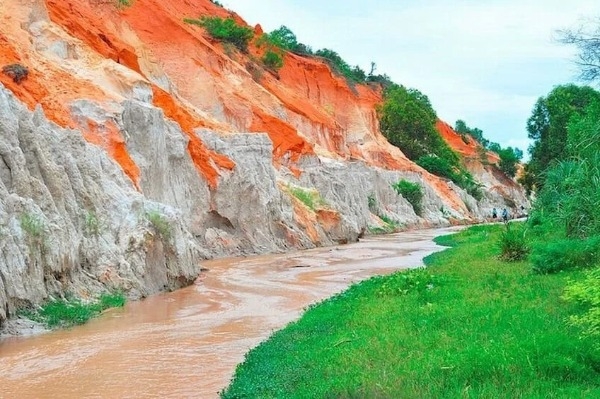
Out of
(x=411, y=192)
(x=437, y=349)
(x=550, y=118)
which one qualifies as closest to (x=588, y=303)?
(x=437, y=349)

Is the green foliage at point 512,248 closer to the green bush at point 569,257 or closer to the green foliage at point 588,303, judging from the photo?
the green bush at point 569,257

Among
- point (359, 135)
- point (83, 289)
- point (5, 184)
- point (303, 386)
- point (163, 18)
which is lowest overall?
point (303, 386)

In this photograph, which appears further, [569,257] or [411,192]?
[411,192]

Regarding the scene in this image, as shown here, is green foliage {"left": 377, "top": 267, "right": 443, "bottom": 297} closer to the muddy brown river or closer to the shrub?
the muddy brown river

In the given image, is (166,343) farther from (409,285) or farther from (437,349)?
(437,349)

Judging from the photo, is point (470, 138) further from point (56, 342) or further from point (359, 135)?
point (56, 342)

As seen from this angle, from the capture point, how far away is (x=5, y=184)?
14.9 metres

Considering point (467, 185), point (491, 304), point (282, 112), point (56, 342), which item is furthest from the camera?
point (467, 185)

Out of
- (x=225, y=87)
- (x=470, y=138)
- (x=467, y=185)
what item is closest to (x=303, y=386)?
(x=225, y=87)

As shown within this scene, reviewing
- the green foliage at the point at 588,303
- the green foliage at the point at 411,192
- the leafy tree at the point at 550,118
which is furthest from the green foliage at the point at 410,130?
the green foliage at the point at 588,303

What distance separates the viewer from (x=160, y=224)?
19500 millimetres

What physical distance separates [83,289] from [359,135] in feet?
203

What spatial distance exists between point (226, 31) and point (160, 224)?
50187mm

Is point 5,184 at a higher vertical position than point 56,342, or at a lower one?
higher
